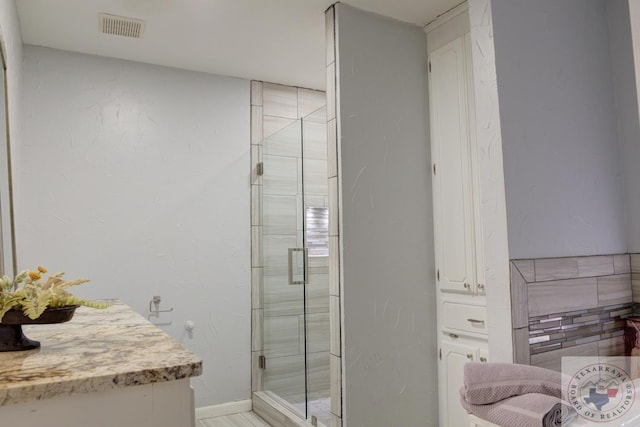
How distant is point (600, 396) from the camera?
4.51ft

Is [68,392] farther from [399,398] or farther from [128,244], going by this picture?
[128,244]

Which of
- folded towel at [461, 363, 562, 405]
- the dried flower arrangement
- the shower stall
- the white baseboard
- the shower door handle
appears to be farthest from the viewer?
the white baseboard

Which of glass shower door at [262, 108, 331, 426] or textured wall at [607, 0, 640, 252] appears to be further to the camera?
glass shower door at [262, 108, 331, 426]

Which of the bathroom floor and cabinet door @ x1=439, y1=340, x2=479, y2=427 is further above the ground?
cabinet door @ x1=439, y1=340, x2=479, y2=427

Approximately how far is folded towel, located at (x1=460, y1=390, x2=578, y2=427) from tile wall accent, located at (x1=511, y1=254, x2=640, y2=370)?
1.24 ft

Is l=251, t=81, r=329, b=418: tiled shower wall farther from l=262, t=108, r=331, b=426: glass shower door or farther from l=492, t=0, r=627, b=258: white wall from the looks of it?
l=492, t=0, r=627, b=258: white wall

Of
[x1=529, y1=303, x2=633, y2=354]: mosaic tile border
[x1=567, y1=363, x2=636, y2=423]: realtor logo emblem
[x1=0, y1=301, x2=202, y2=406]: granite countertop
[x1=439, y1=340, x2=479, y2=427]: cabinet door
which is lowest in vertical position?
[x1=439, y1=340, x2=479, y2=427]: cabinet door

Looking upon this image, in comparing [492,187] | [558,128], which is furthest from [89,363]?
[558,128]

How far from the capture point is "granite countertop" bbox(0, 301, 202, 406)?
96 centimetres

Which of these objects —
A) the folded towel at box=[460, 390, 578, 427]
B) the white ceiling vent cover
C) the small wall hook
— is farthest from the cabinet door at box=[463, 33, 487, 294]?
the small wall hook

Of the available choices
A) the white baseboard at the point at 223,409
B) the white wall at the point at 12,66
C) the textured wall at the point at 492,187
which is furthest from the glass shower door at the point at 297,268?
the white wall at the point at 12,66

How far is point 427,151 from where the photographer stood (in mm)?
2672

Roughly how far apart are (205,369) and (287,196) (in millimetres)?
1316

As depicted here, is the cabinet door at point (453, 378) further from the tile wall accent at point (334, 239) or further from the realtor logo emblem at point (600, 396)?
the realtor logo emblem at point (600, 396)
